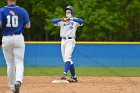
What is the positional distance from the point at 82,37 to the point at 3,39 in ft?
75.5

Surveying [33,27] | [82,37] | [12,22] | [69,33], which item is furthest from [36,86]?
[33,27]

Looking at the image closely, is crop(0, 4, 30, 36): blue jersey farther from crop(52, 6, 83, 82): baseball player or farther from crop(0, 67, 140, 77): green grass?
crop(0, 67, 140, 77): green grass

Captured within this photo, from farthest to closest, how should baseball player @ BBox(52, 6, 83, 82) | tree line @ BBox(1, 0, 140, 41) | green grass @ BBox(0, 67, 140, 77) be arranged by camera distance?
tree line @ BBox(1, 0, 140, 41), green grass @ BBox(0, 67, 140, 77), baseball player @ BBox(52, 6, 83, 82)

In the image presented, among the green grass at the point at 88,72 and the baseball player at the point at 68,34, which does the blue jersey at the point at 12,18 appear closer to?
the baseball player at the point at 68,34

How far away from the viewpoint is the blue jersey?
9.20 metres

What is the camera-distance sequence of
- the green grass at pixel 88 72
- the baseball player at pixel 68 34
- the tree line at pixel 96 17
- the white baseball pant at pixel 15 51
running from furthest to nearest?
the tree line at pixel 96 17, the green grass at pixel 88 72, the baseball player at pixel 68 34, the white baseball pant at pixel 15 51

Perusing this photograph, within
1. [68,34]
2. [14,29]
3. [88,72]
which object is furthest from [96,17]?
[14,29]

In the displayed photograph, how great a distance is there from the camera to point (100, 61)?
2184 centimetres

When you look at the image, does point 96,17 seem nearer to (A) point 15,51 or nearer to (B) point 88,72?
(B) point 88,72

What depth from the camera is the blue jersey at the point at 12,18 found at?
9203mm

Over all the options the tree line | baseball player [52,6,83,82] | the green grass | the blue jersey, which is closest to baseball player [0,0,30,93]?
the blue jersey

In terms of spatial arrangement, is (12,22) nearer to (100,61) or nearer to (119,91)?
(119,91)

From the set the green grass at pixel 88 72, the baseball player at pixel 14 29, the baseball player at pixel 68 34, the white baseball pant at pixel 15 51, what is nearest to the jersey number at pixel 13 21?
the baseball player at pixel 14 29

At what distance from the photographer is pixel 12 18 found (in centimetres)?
921
